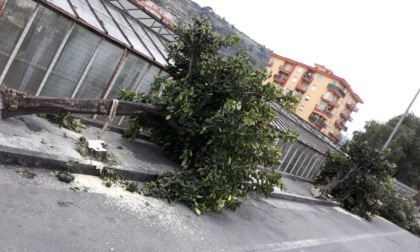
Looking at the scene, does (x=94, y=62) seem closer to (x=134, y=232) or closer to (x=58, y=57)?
(x=58, y=57)

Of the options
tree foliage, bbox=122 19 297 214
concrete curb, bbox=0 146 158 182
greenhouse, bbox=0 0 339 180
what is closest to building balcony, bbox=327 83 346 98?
greenhouse, bbox=0 0 339 180

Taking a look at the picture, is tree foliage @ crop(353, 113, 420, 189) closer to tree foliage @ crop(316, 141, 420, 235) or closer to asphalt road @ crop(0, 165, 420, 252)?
tree foliage @ crop(316, 141, 420, 235)

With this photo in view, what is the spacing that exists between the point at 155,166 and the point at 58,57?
2800 millimetres

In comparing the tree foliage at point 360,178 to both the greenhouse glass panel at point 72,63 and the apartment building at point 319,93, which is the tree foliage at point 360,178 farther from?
the apartment building at point 319,93

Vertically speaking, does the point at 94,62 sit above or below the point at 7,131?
above

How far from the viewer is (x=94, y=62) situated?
6.56m

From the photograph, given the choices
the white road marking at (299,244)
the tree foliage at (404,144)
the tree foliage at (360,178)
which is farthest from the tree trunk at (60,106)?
the tree foliage at (404,144)

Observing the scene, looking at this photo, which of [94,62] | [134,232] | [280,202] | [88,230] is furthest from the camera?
[280,202]

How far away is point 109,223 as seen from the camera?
3.97m

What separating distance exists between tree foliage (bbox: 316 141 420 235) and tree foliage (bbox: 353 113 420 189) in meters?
22.3

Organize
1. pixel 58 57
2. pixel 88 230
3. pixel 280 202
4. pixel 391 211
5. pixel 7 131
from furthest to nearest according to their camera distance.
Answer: pixel 391 211
pixel 280 202
pixel 58 57
pixel 7 131
pixel 88 230

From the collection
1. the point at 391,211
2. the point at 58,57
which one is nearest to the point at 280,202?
the point at 58,57

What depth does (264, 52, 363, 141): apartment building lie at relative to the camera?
5947 centimetres

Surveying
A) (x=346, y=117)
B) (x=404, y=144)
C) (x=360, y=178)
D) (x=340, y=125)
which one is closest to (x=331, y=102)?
(x=340, y=125)
